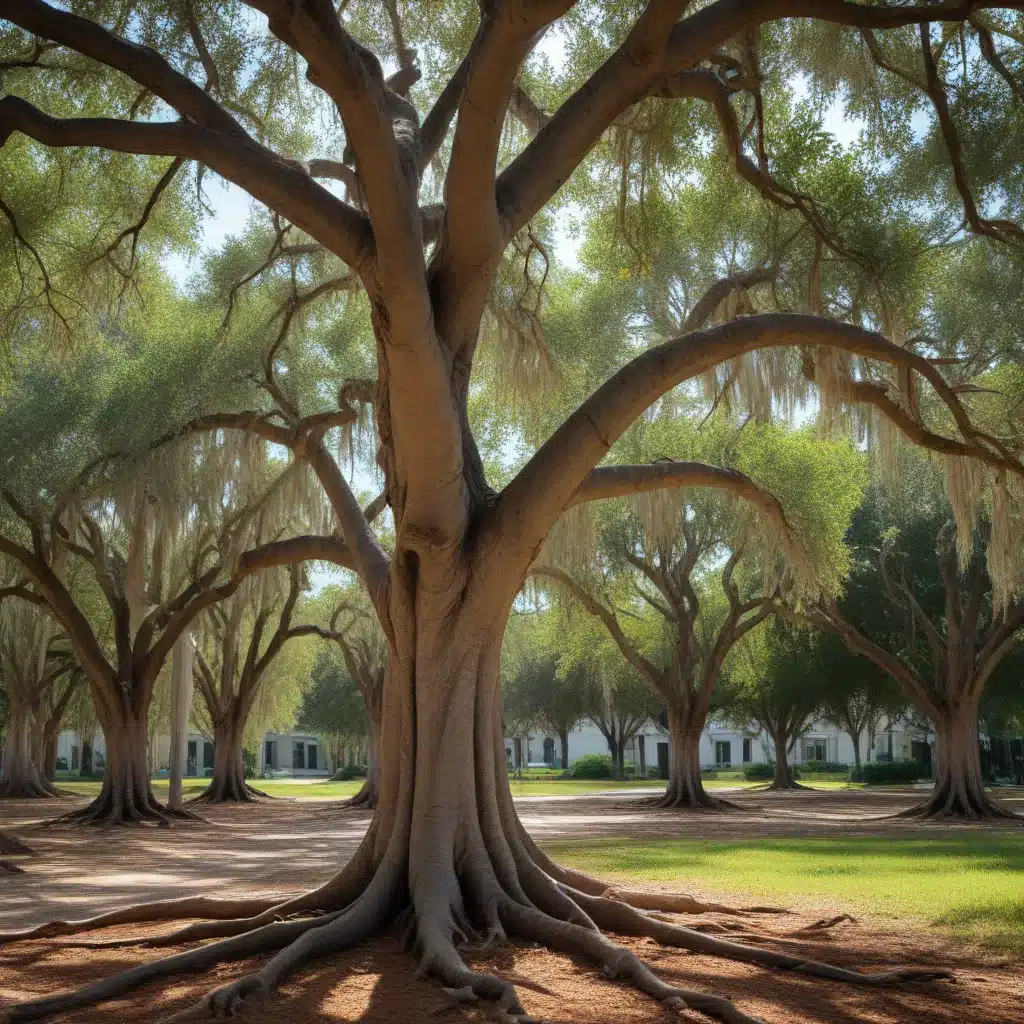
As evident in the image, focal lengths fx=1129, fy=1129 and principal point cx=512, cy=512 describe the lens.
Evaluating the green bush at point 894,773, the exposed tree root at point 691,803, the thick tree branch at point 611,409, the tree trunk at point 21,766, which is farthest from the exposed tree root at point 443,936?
the green bush at point 894,773

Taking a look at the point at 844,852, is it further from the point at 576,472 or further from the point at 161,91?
the point at 161,91

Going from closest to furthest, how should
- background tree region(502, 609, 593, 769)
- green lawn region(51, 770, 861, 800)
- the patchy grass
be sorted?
the patchy grass < green lawn region(51, 770, 861, 800) < background tree region(502, 609, 593, 769)

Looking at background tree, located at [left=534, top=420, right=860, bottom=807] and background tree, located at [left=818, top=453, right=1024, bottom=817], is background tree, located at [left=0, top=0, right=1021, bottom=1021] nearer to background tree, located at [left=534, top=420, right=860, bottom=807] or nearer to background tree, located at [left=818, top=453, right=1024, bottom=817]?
background tree, located at [left=534, top=420, right=860, bottom=807]

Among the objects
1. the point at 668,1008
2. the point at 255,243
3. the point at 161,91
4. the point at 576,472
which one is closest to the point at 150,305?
the point at 255,243

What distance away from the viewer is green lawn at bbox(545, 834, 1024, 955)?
788 cm

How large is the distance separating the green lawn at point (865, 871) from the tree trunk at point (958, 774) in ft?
18.4

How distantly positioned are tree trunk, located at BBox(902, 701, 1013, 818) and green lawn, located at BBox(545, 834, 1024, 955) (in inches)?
221

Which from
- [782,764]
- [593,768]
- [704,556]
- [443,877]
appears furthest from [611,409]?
[593,768]

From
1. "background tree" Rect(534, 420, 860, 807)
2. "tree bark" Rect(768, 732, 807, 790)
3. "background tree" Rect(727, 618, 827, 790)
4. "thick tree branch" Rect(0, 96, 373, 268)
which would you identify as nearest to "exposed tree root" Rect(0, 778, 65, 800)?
"background tree" Rect(534, 420, 860, 807)

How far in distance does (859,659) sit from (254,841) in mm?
19460

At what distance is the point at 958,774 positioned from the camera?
67.4 feet

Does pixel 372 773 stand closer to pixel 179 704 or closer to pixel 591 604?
pixel 591 604

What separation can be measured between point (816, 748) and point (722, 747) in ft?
21.4

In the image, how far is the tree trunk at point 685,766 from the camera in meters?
25.3
